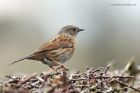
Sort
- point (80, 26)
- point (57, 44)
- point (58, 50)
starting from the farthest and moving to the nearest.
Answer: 1. point (80, 26)
2. point (57, 44)
3. point (58, 50)

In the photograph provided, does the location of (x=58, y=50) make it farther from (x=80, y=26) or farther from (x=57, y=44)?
(x=80, y=26)

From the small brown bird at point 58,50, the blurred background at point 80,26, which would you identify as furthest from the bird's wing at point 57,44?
the blurred background at point 80,26

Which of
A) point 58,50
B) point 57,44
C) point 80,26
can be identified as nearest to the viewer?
point 58,50

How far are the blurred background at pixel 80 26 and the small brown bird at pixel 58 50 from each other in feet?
12.2

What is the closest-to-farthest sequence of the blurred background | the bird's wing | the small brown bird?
the small brown bird < the bird's wing < the blurred background

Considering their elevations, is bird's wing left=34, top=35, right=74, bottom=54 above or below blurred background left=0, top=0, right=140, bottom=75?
below

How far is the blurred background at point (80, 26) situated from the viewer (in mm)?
17719

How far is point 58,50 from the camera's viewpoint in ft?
30.3

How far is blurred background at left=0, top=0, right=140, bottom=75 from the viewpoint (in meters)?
17.7

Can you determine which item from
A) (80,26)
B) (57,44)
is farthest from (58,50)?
(80,26)

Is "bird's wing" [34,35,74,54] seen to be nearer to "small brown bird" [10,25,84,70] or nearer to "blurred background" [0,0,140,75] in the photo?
"small brown bird" [10,25,84,70]

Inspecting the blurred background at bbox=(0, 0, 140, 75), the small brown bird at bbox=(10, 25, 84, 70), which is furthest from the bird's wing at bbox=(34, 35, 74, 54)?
the blurred background at bbox=(0, 0, 140, 75)

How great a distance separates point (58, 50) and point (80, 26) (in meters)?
14.6

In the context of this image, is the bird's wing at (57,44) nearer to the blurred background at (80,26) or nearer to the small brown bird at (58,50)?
the small brown bird at (58,50)
